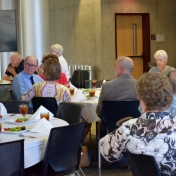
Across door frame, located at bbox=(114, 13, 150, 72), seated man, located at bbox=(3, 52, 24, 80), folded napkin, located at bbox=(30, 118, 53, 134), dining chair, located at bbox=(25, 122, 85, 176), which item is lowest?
dining chair, located at bbox=(25, 122, 85, 176)

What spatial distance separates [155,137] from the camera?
9.23 ft

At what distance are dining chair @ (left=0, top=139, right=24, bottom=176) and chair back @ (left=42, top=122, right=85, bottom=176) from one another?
30 centimetres

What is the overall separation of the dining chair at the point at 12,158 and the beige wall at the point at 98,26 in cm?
913

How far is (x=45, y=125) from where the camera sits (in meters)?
3.85

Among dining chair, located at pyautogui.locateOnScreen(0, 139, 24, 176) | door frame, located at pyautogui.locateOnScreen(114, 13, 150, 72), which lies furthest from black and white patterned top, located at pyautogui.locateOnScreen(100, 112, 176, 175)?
door frame, located at pyautogui.locateOnScreen(114, 13, 150, 72)

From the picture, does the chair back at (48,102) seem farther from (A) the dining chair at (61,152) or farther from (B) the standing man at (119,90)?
(A) the dining chair at (61,152)

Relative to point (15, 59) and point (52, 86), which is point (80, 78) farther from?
point (52, 86)

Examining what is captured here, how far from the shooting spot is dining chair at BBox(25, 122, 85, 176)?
3664 millimetres

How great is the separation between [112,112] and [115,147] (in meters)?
2.30

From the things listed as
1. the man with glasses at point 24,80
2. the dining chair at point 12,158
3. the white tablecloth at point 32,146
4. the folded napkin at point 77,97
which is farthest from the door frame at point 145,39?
the dining chair at point 12,158

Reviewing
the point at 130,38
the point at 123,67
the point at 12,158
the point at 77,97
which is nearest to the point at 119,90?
the point at 123,67

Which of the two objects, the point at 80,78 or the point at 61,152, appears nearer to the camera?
the point at 61,152

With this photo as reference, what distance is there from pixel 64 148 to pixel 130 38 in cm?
956

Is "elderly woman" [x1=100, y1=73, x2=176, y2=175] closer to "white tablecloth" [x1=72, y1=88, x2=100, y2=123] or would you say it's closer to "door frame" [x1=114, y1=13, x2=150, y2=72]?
"white tablecloth" [x1=72, y1=88, x2=100, y2=123]
